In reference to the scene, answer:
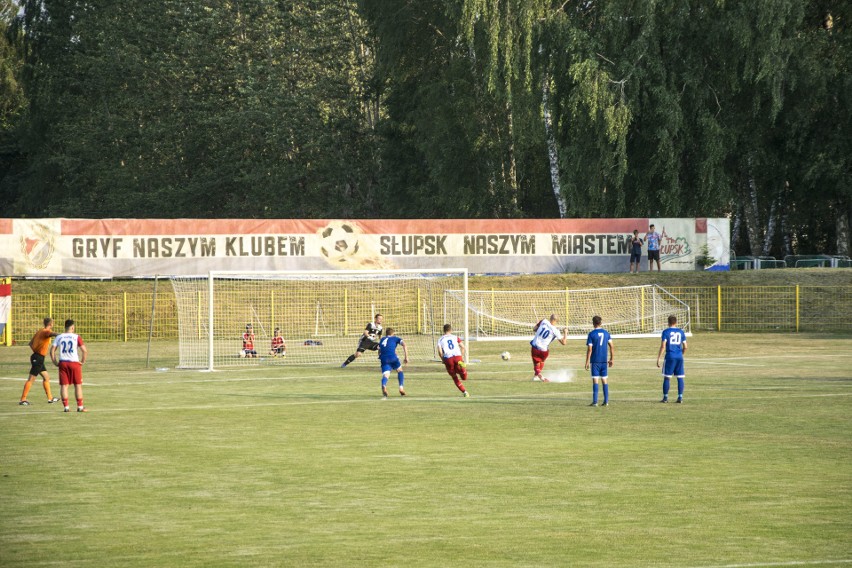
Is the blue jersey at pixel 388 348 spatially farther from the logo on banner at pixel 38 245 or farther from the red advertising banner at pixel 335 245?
the logo on banner at pixel 38 245

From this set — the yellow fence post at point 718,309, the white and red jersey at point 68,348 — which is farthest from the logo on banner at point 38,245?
the yellow fence post at point 718,309

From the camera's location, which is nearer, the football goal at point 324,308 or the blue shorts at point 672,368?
the blue shorts at point 672,368

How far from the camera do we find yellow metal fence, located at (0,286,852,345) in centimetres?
4666

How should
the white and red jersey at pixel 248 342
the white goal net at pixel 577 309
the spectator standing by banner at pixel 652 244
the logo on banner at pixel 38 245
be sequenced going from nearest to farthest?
the white and red jersey at pixel 248 342 < the logo on banner at pixel 38 245 < the white goal net at pixel 577 309 < the spectator standing by banner at pixel 652 244

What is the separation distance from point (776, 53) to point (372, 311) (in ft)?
65.0

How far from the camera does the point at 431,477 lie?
47.8ft

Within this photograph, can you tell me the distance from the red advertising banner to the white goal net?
121 centimetres

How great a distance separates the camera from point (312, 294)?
1876 inches

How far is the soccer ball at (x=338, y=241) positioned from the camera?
4566cm

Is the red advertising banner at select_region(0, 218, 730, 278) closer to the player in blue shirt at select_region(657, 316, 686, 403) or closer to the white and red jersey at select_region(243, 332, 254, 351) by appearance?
the white and red jersey at select_region(243, 332, 254, 351)

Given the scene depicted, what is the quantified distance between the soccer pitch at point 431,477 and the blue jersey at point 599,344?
3.77ft

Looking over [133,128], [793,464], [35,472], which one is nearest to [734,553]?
[793,464]

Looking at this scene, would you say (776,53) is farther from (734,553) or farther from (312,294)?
(734,553)

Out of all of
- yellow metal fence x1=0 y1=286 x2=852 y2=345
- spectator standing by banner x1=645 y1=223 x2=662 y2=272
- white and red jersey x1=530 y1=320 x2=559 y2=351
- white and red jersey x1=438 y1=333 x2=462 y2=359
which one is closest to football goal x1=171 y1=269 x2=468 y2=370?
yellow metal fence x1=0 y1=286 x2=852 y2=345
